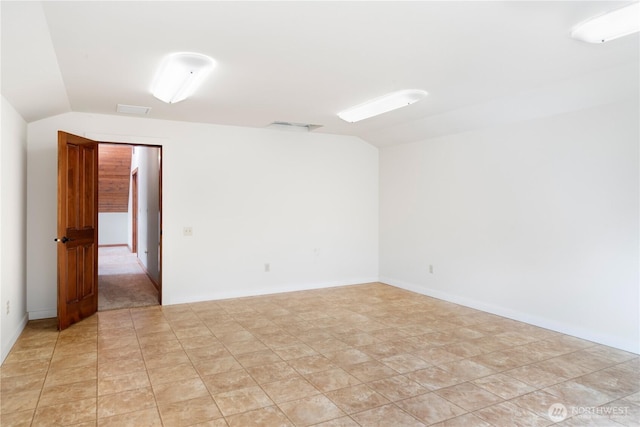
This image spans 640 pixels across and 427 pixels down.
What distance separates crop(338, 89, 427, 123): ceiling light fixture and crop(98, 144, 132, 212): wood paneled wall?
5635mm

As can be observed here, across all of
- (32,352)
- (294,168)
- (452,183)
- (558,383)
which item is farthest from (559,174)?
(32,352)

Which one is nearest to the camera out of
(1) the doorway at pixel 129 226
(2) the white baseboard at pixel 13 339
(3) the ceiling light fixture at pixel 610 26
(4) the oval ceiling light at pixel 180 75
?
(3) the ceiling light fixture at pixel 610 26

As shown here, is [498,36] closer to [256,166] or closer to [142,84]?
[142,84]

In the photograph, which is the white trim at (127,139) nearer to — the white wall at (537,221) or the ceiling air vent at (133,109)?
the ceiling air vent at (133,109)

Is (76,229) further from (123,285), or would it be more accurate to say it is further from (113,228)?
(113,228)

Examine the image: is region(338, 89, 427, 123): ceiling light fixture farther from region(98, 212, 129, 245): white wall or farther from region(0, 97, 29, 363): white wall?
region(98, 212, 129, 245): white wall

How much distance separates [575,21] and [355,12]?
1225 millimetres

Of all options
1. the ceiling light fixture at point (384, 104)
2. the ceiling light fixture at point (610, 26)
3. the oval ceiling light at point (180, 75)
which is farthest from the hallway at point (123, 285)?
the ceiling light fixture at point (610, 26)

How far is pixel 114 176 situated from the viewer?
966 cm

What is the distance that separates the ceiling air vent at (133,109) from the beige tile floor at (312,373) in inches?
89.0

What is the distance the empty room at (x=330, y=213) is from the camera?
2.35 m

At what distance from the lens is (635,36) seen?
2.45 m

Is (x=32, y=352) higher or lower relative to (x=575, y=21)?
lower
